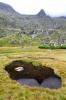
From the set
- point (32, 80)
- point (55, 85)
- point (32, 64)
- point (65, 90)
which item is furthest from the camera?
point (32, 64)

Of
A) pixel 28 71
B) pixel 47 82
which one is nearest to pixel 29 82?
pixel 47 82

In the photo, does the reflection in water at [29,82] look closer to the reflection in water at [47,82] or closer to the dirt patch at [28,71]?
the reflection in water at [47,82]

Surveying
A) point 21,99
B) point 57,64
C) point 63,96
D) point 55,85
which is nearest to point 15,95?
point 21,99

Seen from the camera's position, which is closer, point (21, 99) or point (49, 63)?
point (21, 99)

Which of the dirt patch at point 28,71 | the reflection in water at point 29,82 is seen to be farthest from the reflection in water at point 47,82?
the dirt patch at point 28,71

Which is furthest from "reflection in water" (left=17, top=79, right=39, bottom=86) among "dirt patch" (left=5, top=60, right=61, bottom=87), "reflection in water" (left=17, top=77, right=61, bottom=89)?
"dirt patch" (left=5, top=60, right=61, bottom=87)

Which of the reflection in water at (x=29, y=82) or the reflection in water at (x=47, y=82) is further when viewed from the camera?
the reflection in water at (x=29, y=82)

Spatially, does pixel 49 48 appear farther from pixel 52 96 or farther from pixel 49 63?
pixel 52 96

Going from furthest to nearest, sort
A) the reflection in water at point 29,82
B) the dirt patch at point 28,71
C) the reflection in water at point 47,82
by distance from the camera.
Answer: the dirt patch at point 28,71 < the reflection in water at point 29,82 < the reflection in water at point 47,82
